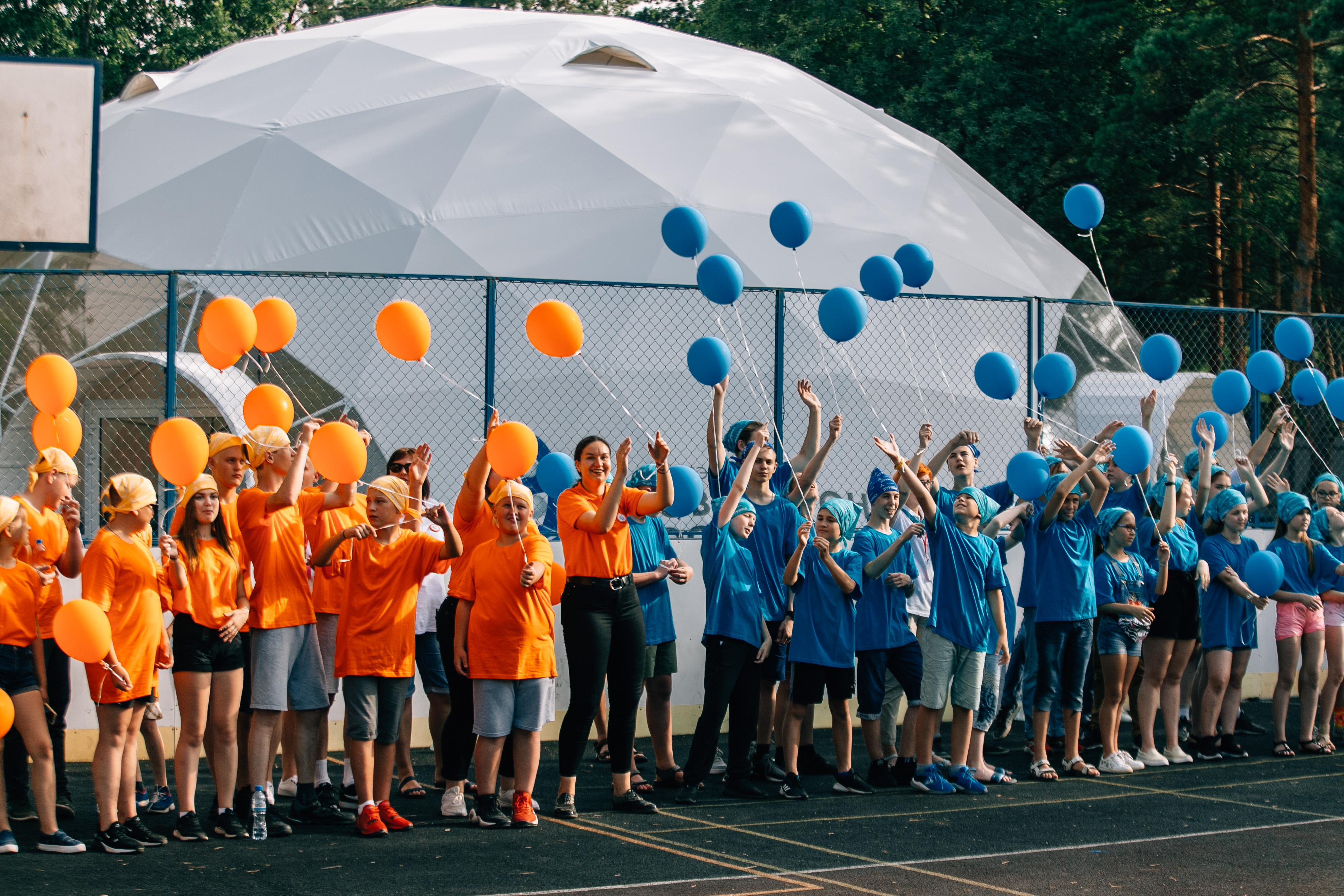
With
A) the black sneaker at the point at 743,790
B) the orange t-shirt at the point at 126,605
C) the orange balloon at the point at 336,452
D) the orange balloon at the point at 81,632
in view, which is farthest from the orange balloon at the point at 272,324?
the black sneaker at the point at 743,790

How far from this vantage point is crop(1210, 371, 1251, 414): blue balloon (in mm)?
9117

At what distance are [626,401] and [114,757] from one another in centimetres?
565

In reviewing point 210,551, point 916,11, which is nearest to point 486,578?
point 210,551

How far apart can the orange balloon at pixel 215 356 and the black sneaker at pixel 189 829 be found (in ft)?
7.06

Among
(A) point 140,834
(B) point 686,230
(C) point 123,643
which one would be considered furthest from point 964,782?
(C) point 123,643

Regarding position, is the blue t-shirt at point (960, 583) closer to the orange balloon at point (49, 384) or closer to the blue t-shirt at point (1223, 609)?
the blue t-shirt at point (1223, 609)

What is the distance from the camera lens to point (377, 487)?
610 centimetres

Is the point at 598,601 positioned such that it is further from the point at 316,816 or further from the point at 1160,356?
the point at 1160,356

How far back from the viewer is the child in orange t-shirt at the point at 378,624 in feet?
19.9

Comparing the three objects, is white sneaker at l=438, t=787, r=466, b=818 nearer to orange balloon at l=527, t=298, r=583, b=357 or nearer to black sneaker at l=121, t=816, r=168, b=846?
black sneaker at l=121, t=816, r=168, b=846

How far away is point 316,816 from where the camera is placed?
6395 millimetres

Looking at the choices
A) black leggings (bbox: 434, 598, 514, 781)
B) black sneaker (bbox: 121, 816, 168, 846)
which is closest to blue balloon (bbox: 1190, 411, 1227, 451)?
black leggings (bbox: 434, 598, 514, 781)

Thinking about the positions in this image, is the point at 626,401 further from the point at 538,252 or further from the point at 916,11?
the point at 916,11

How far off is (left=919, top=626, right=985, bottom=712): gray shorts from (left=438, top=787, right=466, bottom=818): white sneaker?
246cm
